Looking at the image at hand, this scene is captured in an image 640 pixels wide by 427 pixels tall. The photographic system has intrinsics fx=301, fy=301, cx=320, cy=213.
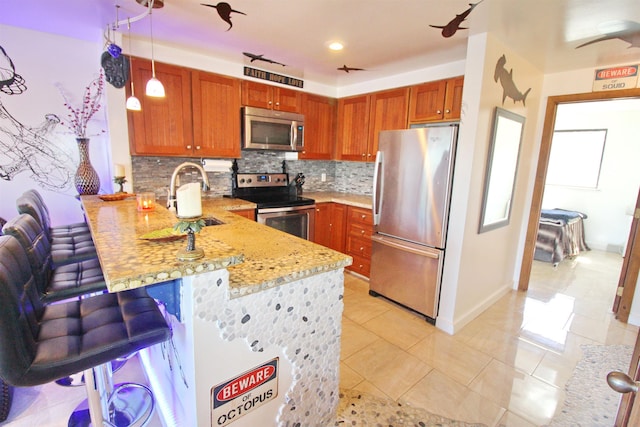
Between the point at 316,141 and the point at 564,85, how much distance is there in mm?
2681

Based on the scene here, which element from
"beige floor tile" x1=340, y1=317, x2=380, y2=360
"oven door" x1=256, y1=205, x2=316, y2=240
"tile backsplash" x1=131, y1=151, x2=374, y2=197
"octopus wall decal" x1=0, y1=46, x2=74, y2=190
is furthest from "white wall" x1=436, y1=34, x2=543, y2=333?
"octopus wall decal" x1=0, y1=46, x2=74, y2=190

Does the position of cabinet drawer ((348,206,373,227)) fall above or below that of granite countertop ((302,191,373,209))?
below

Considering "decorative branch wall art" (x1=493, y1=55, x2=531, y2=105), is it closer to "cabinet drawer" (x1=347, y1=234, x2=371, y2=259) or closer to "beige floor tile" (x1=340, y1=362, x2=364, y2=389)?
"cabinet drawer" (x1=347, y1=234, x2=371, y2=259)

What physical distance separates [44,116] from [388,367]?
3.39m

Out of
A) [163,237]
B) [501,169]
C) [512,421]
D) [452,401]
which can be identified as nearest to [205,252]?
[163,237]

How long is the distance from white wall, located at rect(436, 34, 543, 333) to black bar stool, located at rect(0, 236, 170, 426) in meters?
2.19

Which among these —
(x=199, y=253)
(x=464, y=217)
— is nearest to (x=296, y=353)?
(x=199, y=253)

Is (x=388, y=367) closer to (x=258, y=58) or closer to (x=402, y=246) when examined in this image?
(x=402, y=246)

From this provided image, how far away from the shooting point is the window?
5.21 m

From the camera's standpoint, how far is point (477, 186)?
2.46 m

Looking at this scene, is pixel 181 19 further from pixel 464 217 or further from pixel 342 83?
pixel 464 217

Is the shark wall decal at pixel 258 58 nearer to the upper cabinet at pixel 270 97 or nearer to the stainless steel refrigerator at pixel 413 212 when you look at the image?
the upper cabinet at pixel 270 97

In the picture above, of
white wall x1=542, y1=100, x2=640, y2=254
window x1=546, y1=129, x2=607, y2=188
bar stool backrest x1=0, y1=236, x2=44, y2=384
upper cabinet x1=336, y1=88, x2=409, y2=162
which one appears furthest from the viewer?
window x1=546, y1=129, x2=607, y2=188

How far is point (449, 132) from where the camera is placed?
2.40m
